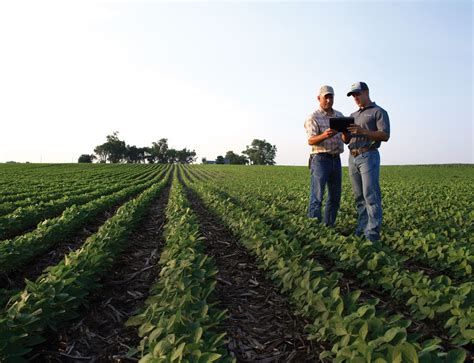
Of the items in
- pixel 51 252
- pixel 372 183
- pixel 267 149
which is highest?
pixel 267 149

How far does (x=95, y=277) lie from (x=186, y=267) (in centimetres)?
134

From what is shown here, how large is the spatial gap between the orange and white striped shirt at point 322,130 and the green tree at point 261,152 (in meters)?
106

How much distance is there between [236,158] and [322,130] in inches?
4613

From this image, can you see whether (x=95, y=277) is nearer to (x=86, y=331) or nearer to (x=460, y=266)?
(x=86, y=331)

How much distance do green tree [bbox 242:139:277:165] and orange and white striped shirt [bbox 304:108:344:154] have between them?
10618cm

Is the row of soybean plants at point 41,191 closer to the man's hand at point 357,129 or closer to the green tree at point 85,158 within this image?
the man's hand at point 357,129

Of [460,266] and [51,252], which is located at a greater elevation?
[460,266]

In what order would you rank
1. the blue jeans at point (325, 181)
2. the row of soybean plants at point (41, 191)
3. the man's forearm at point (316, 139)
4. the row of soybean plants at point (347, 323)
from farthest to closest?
the row of soybean plants at point (41, 191)
the blue jeans at point (325, 181)
the man's forearm at point (316, 139)
the row of soybean plants at point (347, 323)

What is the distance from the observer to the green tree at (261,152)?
368ft

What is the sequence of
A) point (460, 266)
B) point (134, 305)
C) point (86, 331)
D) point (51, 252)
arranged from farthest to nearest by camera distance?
point (51, 252), point (460, 266), point (134, 305), point (86, 331)

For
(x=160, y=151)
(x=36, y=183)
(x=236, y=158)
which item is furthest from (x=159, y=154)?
(x=36, y=183)

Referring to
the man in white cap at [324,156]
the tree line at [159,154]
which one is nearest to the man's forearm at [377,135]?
the man in white cap at [324,156]

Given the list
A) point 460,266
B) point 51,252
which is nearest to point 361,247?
point 460,266

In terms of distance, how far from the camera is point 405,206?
8.98m
